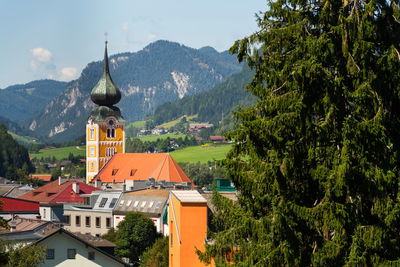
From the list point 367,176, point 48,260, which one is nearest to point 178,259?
point 367,176

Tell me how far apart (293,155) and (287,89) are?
4.24 ft

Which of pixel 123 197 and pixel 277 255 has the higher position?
pixel 277 255

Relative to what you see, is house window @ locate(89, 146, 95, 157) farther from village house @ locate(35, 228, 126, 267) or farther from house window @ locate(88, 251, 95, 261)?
house window @ locate(88, 251, 95, 261)

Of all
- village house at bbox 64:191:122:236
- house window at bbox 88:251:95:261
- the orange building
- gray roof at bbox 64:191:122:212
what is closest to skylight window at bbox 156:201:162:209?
village house at bbox 64:191:122:236

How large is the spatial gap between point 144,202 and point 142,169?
36860 millimetres

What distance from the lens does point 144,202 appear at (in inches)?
3004

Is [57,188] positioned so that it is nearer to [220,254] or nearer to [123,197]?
[123,197]

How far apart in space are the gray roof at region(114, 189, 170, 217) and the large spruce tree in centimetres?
5377

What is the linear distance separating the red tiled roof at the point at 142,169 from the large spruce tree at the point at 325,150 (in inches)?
3543

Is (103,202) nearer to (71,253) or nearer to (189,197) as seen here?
(71,253)

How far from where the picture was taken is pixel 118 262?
150 feet

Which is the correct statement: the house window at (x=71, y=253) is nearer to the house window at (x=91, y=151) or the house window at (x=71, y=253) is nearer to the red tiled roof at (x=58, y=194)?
the red tiled roof at (x=58, y=194)

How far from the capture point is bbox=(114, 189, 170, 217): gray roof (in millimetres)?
72188

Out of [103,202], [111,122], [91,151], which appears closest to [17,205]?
[103,202]
